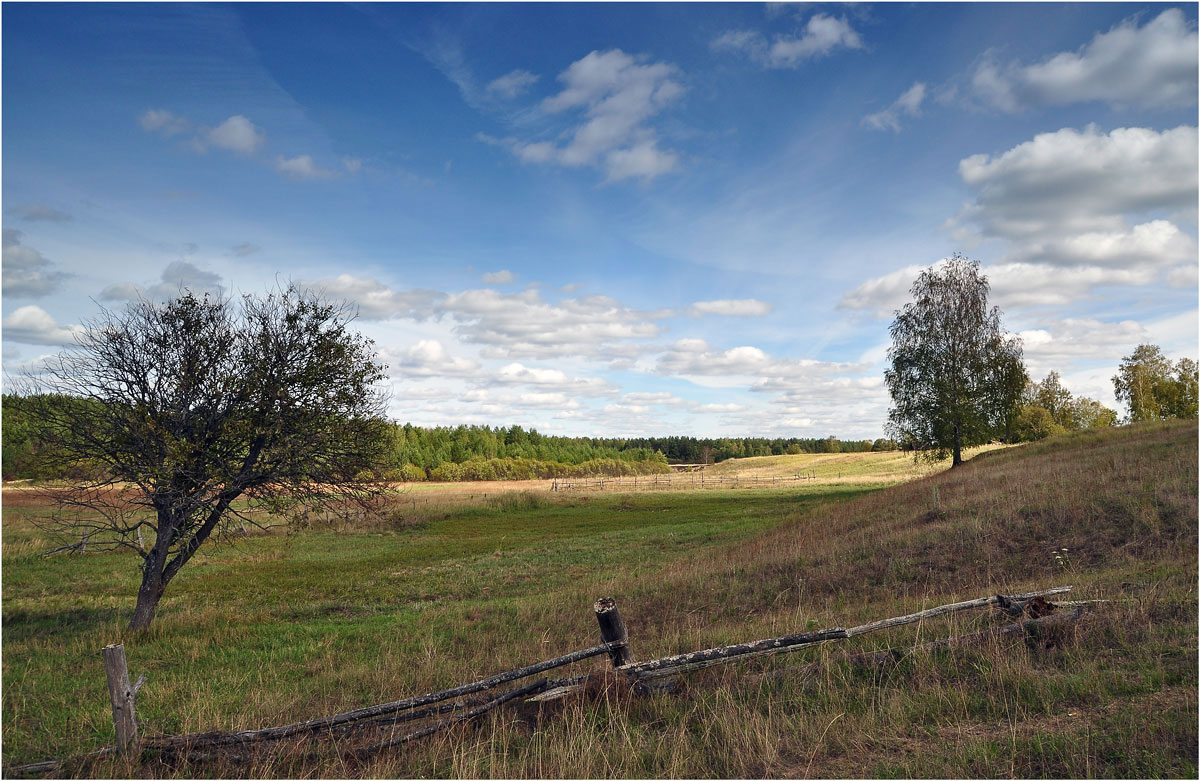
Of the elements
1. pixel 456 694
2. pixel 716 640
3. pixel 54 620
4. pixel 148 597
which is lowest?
pixel 54 620

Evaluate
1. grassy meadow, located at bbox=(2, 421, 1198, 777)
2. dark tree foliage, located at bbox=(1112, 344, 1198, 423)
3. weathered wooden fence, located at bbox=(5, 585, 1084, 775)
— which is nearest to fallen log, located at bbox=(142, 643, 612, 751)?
weathered wooden fence, located at bbox=(5, 585, 1084, 775)

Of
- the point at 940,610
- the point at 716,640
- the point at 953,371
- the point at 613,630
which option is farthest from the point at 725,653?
the point at 953,371

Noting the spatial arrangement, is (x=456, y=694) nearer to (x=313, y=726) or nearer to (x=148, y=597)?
(x=313, y=726)

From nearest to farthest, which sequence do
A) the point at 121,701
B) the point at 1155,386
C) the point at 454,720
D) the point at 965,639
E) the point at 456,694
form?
the point at 121,701 → the point at 454,720 → the point at 456,694 → the point at 965,639 → the point at 1155,386

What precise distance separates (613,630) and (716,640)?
3477mm

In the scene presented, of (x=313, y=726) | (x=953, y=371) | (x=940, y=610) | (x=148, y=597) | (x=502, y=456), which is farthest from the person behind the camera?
(x=502, y=456)

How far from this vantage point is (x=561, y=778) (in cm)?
580

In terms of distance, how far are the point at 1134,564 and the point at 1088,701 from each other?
27.6 ft

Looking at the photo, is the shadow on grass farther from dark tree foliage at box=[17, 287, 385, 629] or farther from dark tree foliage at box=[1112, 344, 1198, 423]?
dark tree foliage at box=[1112, 344, 1198, 423]

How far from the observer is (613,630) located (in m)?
7.44

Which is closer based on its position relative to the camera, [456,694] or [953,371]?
[456,694]

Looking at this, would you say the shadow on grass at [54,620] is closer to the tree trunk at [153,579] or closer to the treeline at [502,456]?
the tree trunk at [153,579]

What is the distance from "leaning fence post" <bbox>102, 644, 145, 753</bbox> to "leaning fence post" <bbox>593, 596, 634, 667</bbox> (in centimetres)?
487

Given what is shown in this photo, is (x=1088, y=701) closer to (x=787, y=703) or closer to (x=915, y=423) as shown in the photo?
(x=787, y=703)
